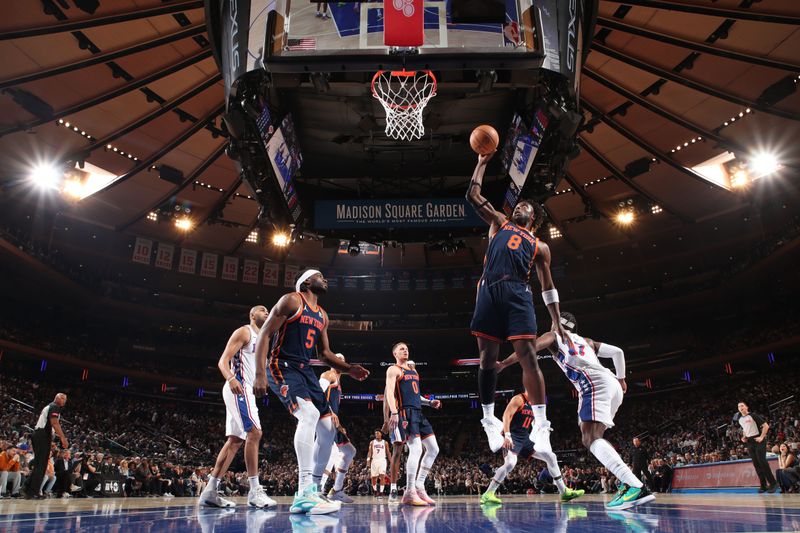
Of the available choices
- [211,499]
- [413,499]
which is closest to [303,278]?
[413,499]

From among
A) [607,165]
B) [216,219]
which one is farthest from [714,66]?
[216,219]

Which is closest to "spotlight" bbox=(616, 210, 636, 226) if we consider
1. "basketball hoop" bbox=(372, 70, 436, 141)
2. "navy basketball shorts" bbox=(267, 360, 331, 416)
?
"basketball hoop" bbox=(372, 70, 436, 141)

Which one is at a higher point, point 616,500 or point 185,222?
point 185,222

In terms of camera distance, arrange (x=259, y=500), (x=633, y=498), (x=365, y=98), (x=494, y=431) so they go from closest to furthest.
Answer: (x=633, y=498), (x=494, y=431), (x=259, y=500), (x=365, y=98)

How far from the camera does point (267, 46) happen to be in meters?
8.59

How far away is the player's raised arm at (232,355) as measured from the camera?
20.7ft

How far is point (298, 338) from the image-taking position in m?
5.17

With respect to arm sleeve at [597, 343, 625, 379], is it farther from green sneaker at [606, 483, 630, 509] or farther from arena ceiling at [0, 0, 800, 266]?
arena ceiling at [0, 0, 800, 266]

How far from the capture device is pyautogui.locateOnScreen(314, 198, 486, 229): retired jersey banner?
1289 cm

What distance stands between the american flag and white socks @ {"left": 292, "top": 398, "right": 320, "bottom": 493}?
19.2 feet

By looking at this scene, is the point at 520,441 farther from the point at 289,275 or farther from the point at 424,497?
the point at 289,275

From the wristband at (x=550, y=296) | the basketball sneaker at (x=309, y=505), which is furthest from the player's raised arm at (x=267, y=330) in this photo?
the wristband at (x=550, y=296)

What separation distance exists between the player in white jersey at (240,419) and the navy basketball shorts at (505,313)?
2.80 metres

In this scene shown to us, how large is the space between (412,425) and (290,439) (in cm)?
2599
